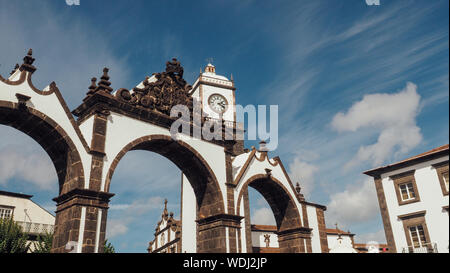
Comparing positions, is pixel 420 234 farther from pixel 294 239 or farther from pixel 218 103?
pixel 218 103

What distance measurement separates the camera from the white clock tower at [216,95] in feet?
131

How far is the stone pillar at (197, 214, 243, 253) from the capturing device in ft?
55.8

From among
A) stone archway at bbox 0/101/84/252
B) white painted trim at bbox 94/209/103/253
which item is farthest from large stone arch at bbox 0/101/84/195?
white painted trim at bbox 94/209/103/253

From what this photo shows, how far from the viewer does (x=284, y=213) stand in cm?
2195

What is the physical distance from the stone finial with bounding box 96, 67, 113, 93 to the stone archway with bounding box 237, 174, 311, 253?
927 cm

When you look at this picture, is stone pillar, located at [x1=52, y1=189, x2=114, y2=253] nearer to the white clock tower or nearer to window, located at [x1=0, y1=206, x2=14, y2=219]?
window, located at [x1=0, y1=206, x2=14, y2=219]

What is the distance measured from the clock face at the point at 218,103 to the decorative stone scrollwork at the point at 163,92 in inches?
850

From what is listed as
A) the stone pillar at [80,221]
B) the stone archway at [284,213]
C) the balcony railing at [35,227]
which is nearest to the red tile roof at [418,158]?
the stone pillar at [80,221]

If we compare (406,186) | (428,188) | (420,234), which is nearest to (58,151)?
(406,186)

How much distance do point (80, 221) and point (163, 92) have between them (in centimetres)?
711

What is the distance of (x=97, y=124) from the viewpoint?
14.3 metres
